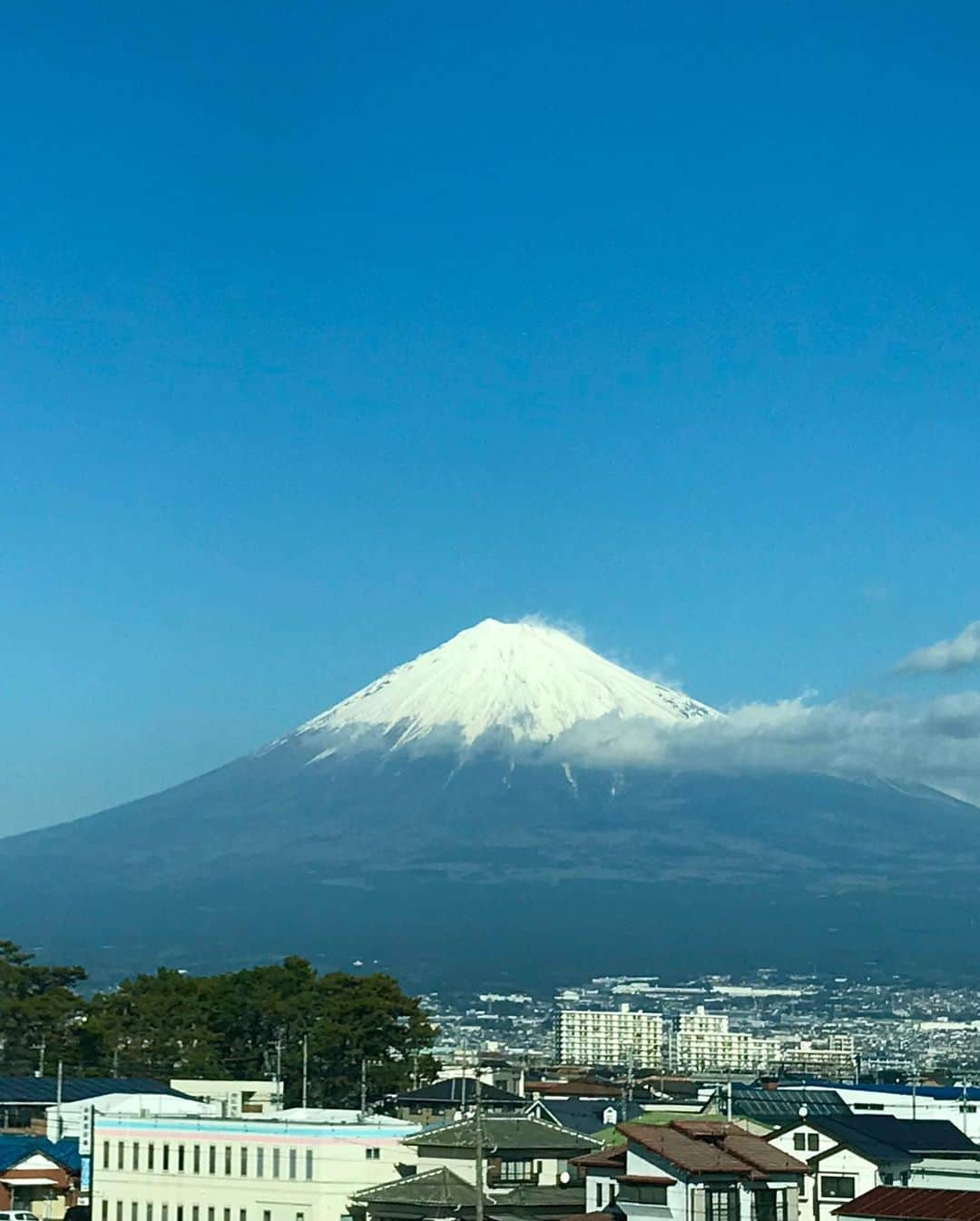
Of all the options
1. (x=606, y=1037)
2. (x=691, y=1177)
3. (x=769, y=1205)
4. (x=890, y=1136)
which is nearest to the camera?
(x=691, y=1177)

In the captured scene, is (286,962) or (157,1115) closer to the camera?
(157,1115)

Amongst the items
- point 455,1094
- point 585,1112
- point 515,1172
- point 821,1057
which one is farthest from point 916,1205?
point 821,1057

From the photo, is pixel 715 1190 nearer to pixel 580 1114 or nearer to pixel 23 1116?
pixel 580 1114

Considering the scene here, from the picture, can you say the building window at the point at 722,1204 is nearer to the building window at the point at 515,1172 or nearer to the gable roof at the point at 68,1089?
the building window at the point at 515,1172

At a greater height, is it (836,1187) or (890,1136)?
(890,1136)

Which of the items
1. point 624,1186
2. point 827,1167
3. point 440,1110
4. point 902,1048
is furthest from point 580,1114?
point 902,1048

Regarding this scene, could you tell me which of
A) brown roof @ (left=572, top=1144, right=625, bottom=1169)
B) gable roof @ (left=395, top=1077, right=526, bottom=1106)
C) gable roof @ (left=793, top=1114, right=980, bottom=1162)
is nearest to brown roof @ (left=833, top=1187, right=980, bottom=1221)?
gable roof @ (left=793, top=1114, right=980, bottom=1162)

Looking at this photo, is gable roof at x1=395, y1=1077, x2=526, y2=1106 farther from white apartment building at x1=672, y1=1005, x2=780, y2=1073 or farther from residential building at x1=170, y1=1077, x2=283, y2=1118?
white apartment building at x1=672, y1=1005, x2=780, y2=1073

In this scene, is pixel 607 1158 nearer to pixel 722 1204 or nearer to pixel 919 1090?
pixel 722 1204
